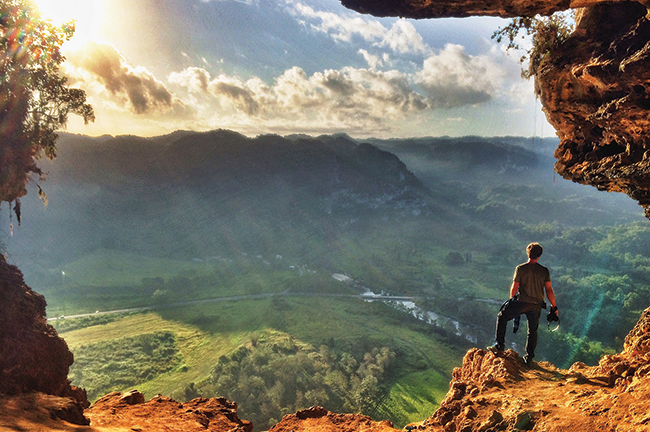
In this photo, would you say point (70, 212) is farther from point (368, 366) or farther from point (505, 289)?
point (505, 289)

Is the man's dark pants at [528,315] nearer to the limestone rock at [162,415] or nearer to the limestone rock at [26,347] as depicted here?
the limestone rock at [162,415]

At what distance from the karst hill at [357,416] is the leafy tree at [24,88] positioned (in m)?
3.15

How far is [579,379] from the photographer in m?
7.20

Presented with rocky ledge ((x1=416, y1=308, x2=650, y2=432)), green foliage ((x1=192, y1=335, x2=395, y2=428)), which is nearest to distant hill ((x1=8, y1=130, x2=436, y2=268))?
green foliage ((x1=192, y1=335, x2=395, y2=428))

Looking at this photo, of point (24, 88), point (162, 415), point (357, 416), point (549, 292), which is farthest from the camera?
point (24, 88)

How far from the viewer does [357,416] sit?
9391mm

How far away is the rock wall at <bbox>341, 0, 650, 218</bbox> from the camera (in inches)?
297

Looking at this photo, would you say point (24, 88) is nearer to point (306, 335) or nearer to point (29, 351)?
point (29, 351)

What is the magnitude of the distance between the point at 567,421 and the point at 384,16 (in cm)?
920

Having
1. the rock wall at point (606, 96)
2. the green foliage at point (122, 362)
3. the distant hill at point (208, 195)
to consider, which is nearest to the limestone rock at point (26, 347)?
the rock wall at point (606, 96)

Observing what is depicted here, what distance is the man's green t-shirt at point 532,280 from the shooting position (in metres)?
7.88

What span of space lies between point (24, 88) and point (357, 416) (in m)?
14.3

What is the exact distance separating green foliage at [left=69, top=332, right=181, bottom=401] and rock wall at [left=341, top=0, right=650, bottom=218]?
46573 millimetres

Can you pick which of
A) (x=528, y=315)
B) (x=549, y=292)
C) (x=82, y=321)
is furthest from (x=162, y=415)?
(x=82, y=321)
